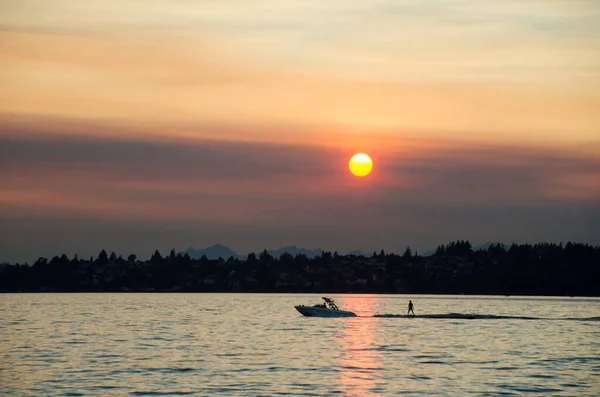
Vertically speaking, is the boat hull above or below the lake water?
above

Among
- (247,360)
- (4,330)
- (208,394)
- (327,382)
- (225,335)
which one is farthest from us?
(4,330)

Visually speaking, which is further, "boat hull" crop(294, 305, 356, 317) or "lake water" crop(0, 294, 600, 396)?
"boat hull" crop(294, 305, 356, 317)

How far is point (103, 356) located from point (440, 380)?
39.1m

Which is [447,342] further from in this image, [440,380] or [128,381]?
[128,381]

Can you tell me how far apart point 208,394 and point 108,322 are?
118m

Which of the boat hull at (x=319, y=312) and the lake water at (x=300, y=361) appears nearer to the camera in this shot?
the lake water at (x=300, y=361)

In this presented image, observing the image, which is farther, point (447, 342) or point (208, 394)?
point (447, 342)

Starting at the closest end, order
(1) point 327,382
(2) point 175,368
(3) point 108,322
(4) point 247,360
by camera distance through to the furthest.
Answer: (1) point 327,382 → (2) point 175,368 → (4) point 247,360 → (3) point 108,322

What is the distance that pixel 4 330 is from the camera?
507 ft

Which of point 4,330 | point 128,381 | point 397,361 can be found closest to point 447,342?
point 397,361

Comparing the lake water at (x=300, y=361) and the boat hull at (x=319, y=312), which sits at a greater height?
the boat hull at (x=319, y=312)

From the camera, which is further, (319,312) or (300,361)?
(319,312)

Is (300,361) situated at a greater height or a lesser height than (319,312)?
lesser

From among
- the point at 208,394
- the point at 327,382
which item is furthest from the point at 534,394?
the point at 208,394
